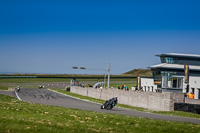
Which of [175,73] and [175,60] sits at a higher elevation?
[175,60]

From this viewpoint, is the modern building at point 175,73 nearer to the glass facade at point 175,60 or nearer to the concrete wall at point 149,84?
the glass facade at point 175,60

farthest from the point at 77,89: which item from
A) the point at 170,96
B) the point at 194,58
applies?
the point at 170,96

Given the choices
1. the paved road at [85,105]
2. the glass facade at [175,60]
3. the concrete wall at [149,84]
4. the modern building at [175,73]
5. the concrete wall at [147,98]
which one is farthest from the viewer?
the glass facade at [175,60]

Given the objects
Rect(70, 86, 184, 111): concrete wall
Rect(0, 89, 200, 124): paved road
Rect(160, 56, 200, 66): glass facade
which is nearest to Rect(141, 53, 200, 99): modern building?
Rect(160, 56, 200, 66): glass facade

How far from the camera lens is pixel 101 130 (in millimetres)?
12820

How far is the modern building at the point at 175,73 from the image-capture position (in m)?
61.4

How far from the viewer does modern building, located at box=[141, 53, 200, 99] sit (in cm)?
6138

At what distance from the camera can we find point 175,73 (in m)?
74.1

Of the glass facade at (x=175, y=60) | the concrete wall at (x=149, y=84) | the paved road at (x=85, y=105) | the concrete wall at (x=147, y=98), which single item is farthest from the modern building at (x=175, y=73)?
the paved road at (x=85, y=105)

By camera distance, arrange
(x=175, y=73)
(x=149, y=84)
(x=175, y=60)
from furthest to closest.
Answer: (x=175, y=60), (x=149, y=84), (x=175, y=73)

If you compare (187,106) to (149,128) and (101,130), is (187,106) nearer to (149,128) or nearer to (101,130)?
(149,128)

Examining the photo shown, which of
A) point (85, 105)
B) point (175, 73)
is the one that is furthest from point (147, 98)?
point (175, 73)

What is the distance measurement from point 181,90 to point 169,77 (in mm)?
7080

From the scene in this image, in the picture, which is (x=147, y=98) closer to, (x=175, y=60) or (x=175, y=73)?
(x=175, y=73)
